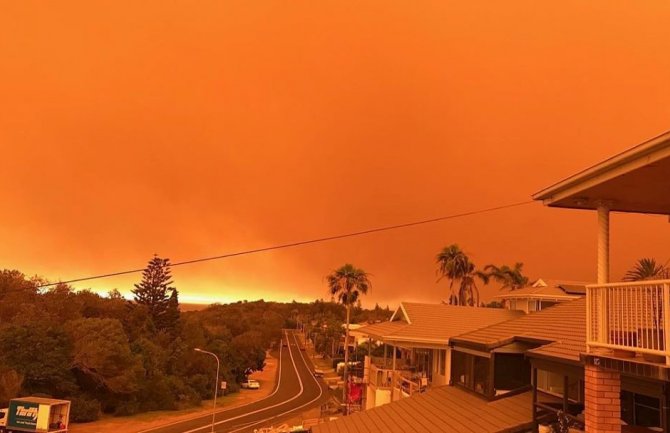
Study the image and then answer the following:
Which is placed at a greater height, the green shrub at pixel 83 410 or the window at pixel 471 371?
the window at pixel 471 371

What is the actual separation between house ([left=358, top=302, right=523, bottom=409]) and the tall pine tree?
261 ft

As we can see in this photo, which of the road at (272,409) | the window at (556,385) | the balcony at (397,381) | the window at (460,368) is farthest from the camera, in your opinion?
the road at (272,409)

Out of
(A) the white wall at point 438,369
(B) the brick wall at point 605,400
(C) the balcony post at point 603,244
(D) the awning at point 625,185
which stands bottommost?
(A) the white wall at point 438,369

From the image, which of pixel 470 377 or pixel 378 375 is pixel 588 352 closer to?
pixel 470 377

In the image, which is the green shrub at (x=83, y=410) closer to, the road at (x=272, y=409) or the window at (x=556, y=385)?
the road at (x=272, y=409)

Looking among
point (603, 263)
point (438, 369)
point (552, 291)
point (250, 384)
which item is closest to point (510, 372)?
point (603, 263)

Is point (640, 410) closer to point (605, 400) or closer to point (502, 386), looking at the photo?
point (605, 400)

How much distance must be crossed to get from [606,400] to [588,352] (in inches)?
29.2

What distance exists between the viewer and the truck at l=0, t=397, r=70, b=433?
43.3 metres

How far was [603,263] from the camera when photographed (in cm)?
895

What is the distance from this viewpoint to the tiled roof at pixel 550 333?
1088cm

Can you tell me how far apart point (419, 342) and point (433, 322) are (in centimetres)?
367

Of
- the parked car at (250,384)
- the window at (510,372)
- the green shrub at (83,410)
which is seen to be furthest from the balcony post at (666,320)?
the parked car at (250,384)

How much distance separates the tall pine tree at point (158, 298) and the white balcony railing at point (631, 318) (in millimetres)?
102757
